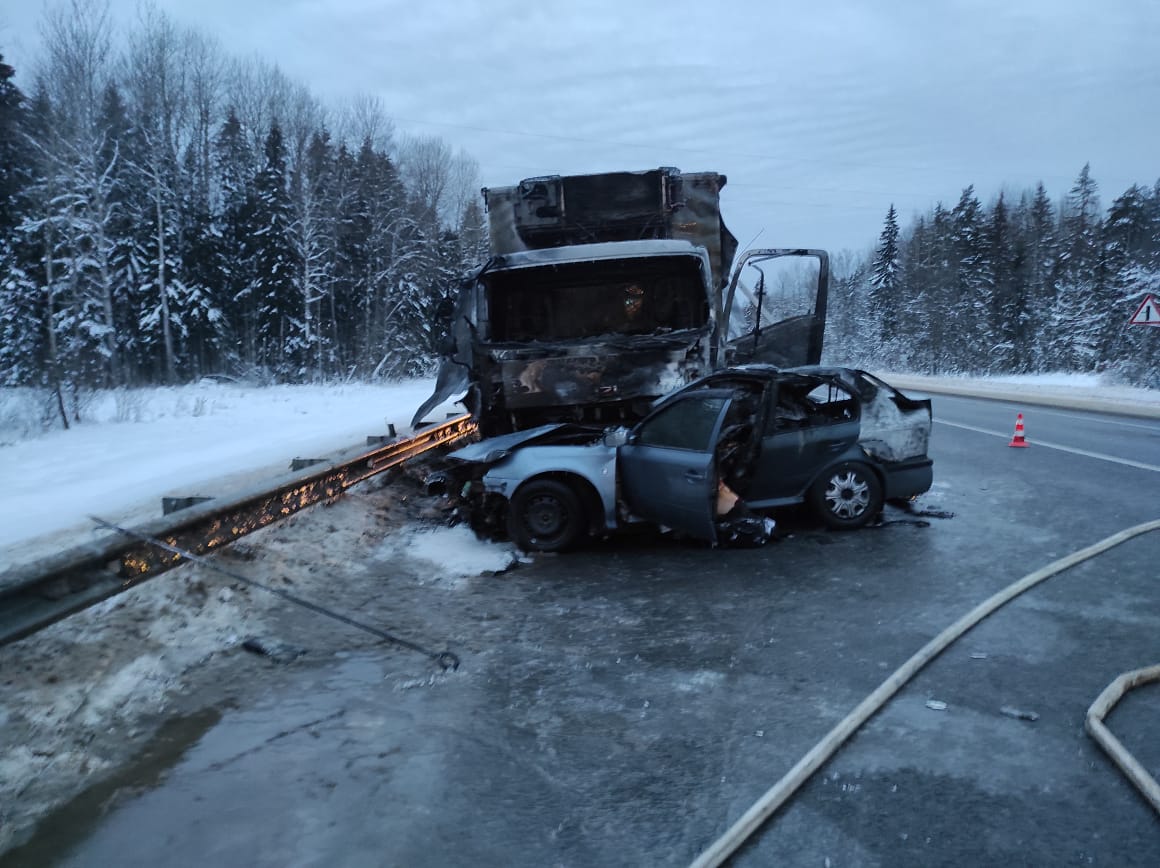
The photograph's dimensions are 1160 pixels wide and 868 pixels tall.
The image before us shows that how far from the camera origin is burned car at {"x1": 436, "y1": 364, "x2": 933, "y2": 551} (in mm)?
6785

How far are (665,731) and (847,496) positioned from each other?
13.8 feet

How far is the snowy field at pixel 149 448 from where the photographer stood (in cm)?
842

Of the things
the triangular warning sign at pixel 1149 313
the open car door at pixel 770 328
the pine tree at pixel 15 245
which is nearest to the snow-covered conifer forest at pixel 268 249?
the pine tree at pixel 15 245

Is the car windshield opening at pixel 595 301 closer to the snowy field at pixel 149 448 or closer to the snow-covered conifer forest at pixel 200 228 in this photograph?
the snowy field at pixel 149 448

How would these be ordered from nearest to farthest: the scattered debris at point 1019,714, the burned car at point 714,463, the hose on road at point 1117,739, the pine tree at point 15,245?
the hose on road at point 1117,739 < the scattered debris at point 1019,714 < the burned car at point 714,463 < the pine tree at point 15,245

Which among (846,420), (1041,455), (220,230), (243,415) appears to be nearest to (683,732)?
(846,420)

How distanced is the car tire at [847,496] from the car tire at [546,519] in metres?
2.18

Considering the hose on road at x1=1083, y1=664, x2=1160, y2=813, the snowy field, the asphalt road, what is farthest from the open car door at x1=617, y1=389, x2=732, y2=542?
the snowy field

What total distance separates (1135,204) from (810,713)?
2227 inches

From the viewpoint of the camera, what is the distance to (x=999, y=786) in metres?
3.13

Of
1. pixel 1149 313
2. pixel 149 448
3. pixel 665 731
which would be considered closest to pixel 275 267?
pixel 149 448

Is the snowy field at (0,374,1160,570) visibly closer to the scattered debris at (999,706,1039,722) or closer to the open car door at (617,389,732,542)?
the open car door at (617,389,732,542)

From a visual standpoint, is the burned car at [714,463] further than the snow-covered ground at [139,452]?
No

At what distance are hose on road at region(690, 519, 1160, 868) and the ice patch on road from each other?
3.33m
